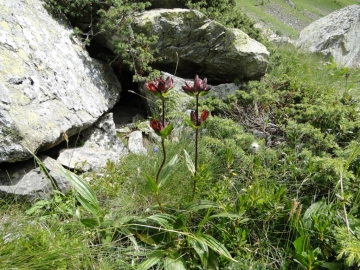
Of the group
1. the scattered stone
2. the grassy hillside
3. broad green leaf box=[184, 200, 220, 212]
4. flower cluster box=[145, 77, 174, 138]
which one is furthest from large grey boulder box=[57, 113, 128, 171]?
the grassy hillside

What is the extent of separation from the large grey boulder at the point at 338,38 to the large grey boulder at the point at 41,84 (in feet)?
20.7

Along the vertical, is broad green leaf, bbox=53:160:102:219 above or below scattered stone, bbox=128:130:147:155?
above

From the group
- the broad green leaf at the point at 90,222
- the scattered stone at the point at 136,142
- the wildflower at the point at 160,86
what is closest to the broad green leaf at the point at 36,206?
the broad green leaf at the point at 90,222

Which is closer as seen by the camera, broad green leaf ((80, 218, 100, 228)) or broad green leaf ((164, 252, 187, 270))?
broad green leaf ((164, 252, 187, 270))

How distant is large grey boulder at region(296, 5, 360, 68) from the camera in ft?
28.3

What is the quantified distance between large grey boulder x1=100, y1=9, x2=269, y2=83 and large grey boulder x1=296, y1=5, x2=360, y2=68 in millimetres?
3891

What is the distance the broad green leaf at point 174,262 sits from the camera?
2395 mm

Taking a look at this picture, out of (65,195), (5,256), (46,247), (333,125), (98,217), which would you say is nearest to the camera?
(5,256)

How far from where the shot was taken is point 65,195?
3.22 m

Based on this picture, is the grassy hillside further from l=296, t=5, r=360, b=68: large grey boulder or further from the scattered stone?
the scattered stone

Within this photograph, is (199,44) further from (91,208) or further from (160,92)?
(91,208)

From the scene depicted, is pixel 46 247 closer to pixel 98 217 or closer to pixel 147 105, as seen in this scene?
pixel 98 217

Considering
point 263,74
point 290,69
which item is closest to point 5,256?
point 263,74

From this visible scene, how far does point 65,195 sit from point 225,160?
1707 mm
